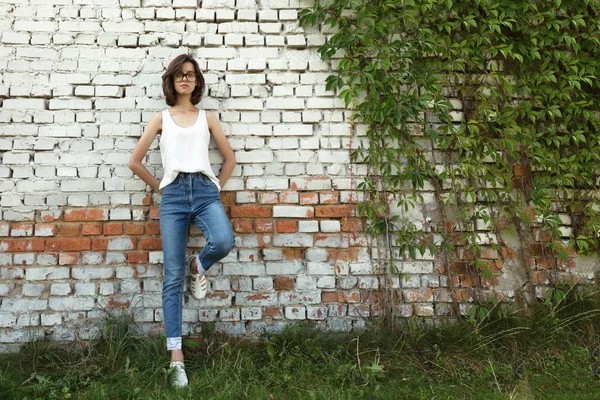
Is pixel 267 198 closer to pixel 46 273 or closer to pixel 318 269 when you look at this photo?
pixel 318 269

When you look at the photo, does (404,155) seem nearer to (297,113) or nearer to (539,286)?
(297,113)

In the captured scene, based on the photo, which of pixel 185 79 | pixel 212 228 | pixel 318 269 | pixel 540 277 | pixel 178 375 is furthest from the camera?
pixel 540 277

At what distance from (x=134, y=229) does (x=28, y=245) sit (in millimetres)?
751

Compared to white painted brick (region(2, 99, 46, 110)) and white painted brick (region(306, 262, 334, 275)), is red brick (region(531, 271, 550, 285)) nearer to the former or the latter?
white painted brick (region(306, 262, 334, 275))

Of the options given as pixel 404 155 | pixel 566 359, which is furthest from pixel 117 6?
pixel 566 359

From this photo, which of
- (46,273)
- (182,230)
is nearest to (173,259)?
(182,230)

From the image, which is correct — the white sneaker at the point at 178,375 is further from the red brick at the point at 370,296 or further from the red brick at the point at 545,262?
the red brick at the point at 545,262

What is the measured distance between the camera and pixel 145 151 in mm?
2971

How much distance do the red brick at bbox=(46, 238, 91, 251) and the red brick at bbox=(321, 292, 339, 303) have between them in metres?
1.74

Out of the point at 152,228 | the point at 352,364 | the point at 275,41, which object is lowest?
the point at 352,364

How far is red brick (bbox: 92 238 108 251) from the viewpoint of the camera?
309 cm

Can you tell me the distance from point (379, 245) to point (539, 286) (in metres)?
1.28

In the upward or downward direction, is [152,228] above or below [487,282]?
above

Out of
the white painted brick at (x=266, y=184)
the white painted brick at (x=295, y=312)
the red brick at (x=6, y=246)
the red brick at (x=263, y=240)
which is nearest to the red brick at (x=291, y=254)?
the red brick at (x=263, y=240)
